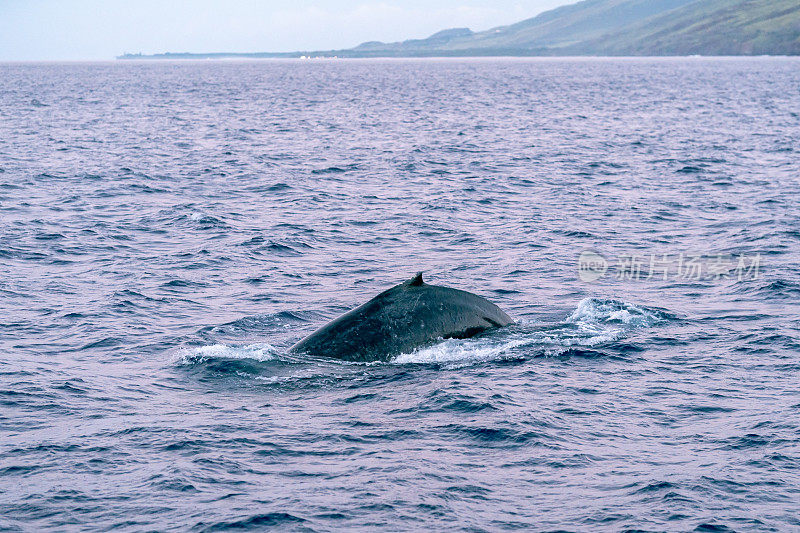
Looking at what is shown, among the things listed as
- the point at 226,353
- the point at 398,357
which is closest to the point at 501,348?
the point at 398,357

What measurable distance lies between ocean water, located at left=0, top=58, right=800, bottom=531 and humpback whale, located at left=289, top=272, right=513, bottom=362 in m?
0.32

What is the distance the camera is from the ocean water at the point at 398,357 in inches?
456

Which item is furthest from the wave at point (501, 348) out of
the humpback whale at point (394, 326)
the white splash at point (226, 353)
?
the humpback whale at point (394, 326)

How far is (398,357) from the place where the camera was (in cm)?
1600

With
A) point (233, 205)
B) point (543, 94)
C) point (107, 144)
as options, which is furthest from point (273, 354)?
point (543, 94)

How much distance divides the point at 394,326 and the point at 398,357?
0.52 metres

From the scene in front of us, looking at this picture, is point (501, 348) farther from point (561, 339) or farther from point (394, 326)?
point (394, 326)

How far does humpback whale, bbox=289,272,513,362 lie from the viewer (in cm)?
1598

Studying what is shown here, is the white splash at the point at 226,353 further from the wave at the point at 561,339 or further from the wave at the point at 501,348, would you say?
the wave at the point at 561,339

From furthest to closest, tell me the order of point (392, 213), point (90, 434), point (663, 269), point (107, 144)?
point (107, 144) < point (392, 213) < point (663, 269) < point (90, 434)

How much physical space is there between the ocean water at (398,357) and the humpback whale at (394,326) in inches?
12.6

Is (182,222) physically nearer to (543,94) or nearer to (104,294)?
(104,294)

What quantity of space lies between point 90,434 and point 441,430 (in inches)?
191

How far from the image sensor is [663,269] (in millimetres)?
23969
